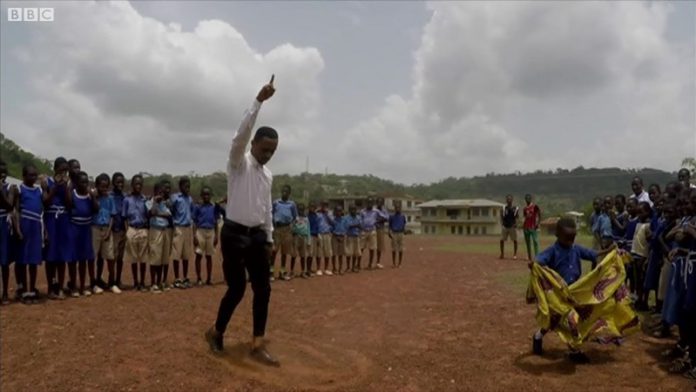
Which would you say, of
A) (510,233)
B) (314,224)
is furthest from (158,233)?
(510,233)

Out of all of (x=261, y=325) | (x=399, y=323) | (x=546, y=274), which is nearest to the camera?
(x=261, y=325)

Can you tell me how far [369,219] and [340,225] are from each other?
3.68ft

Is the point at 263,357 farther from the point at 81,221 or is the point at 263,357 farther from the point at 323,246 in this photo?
the point at 323,246

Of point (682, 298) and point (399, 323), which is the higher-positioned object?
point (682, 298)

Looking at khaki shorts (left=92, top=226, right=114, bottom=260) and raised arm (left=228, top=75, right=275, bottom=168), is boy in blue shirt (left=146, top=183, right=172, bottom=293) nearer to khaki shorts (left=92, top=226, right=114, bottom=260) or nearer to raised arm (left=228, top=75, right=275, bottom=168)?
khaki shorts (left=92, top=226, right=114, bottom=260)

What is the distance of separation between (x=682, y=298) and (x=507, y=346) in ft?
6.29

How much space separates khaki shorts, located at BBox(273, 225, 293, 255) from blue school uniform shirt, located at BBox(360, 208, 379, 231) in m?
3.03

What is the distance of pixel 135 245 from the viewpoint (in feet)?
31.4

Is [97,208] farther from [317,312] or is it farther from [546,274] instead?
[546,274]

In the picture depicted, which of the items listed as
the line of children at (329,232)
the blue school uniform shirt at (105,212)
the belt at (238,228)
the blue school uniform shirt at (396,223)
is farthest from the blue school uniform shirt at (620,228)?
the blue school uniform shirt at (105,212)

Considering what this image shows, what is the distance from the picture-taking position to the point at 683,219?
6.07 meters

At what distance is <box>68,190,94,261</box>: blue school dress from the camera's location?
28.3 feet

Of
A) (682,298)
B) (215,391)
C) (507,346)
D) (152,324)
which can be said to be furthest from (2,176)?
(682,298)

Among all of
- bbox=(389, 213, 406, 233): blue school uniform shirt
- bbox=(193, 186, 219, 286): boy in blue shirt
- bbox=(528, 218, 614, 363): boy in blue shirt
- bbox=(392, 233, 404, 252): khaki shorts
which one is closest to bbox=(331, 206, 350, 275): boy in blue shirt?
bbox=(389, 213, 406, 233): blue school uniform shirt
